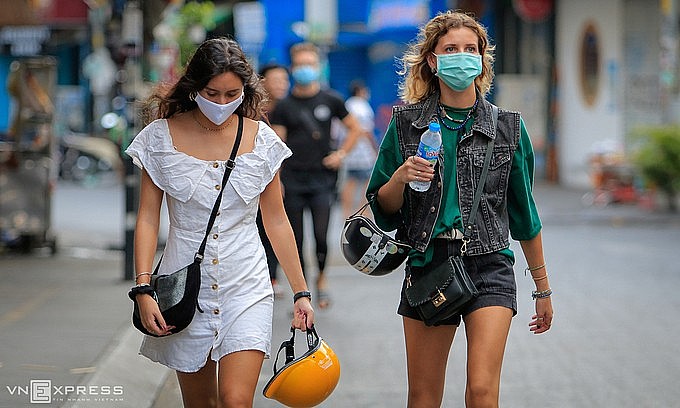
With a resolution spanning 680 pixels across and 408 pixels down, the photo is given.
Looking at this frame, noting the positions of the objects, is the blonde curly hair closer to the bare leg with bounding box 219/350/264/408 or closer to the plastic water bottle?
the plastic water bottle

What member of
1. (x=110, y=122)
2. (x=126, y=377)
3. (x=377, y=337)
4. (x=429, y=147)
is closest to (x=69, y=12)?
(x=110, y=122)

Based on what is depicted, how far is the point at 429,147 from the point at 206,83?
0.87m

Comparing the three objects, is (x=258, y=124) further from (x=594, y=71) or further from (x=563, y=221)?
(x=594, y=71)

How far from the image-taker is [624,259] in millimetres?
13016

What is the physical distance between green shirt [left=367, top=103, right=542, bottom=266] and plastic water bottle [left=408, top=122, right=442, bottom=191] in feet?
0.46

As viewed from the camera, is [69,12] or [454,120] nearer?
[454,120]

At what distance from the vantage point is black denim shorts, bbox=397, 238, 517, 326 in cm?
464

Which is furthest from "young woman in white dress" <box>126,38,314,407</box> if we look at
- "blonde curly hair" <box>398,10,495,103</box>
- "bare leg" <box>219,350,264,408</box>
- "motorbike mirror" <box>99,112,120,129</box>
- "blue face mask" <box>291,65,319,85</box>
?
"motorbike mirror" <box>99,112,120,129</box>

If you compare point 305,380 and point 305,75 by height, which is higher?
point 305,75

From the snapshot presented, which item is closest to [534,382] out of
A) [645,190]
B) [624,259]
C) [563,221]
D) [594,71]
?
[624,259]

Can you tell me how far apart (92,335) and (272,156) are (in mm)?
3616

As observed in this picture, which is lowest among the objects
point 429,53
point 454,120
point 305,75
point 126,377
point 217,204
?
point 126,377

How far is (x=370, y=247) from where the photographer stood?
15.4 ft

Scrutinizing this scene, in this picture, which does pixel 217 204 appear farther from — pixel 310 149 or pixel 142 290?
pixel 310 149
